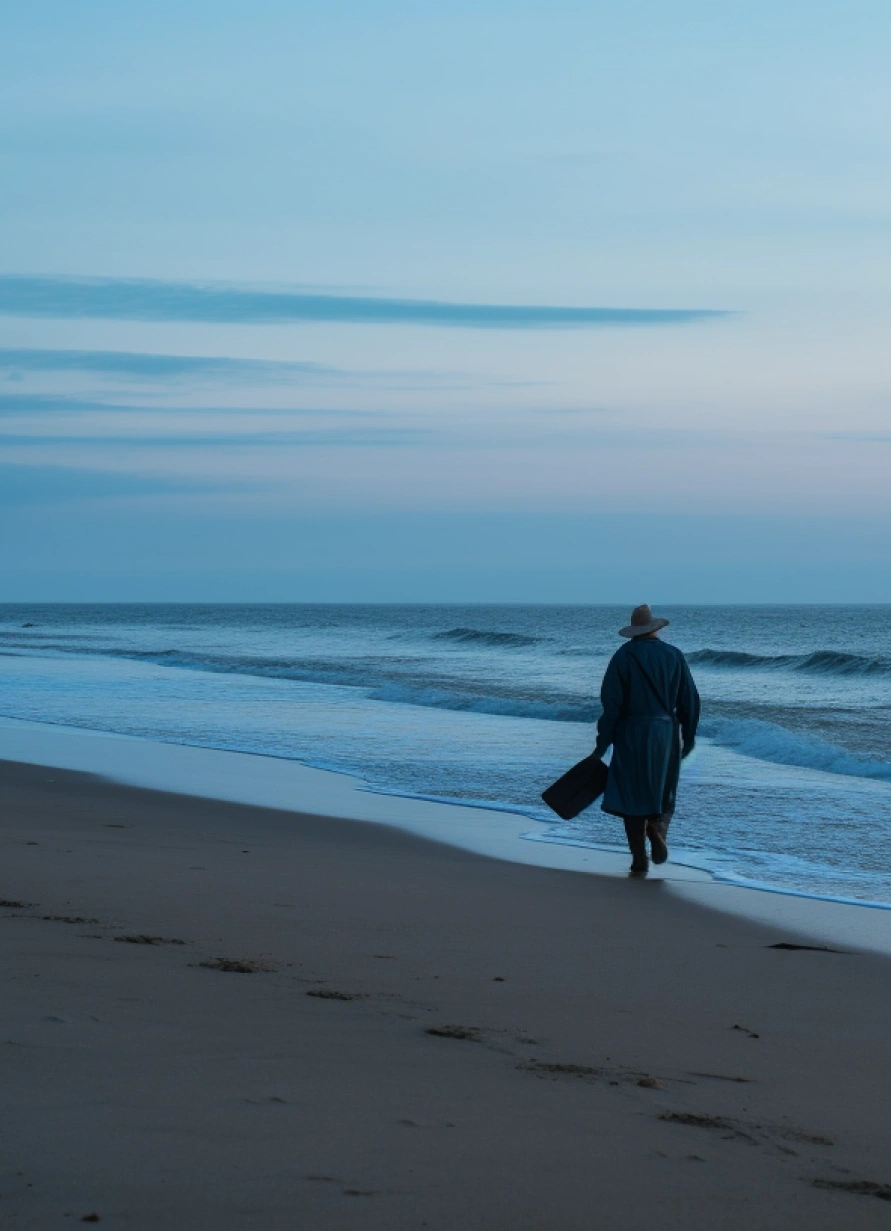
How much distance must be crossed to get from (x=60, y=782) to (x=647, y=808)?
19.1ft

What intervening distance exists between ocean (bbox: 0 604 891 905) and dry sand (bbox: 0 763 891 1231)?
8.59 ft

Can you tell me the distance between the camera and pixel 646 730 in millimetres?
7867

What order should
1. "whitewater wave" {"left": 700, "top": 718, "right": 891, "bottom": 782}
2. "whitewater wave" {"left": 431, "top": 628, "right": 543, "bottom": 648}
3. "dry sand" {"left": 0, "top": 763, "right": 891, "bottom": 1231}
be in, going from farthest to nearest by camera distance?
"whitewater wave" {"left": 431, "top": 628, "right": 543, "bottom": 648}
"whitewater wave" {"left": 700, "top": 718, "right": 891, "bottom": 782}
"dry sand" {"left": 0, "top": 763, "right": 891, "bottom": 1231}

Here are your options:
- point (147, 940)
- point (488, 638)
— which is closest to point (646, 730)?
point (147, 940)

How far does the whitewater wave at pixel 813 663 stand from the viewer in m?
37.4

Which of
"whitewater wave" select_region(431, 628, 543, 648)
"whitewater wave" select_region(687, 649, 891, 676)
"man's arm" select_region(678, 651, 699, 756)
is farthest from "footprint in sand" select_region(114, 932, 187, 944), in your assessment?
"whitewater wave" select_region(431, 628, 543, 648)

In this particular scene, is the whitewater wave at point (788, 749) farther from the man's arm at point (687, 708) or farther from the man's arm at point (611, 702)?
the man's arm at point (611, 702)

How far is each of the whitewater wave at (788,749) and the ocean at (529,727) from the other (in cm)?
4

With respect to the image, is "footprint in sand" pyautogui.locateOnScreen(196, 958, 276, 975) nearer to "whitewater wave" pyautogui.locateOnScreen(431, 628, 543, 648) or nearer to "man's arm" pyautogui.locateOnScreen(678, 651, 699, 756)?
"man's arm" pyautogui.locateOnScreen(678, 651, 699, 756)

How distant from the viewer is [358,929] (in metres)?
5.47

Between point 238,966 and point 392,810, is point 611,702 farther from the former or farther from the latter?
point 238,966

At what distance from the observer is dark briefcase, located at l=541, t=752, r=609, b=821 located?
8188mm

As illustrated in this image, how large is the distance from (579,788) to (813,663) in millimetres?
33627

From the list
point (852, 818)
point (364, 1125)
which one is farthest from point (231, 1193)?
point (852, 818)
